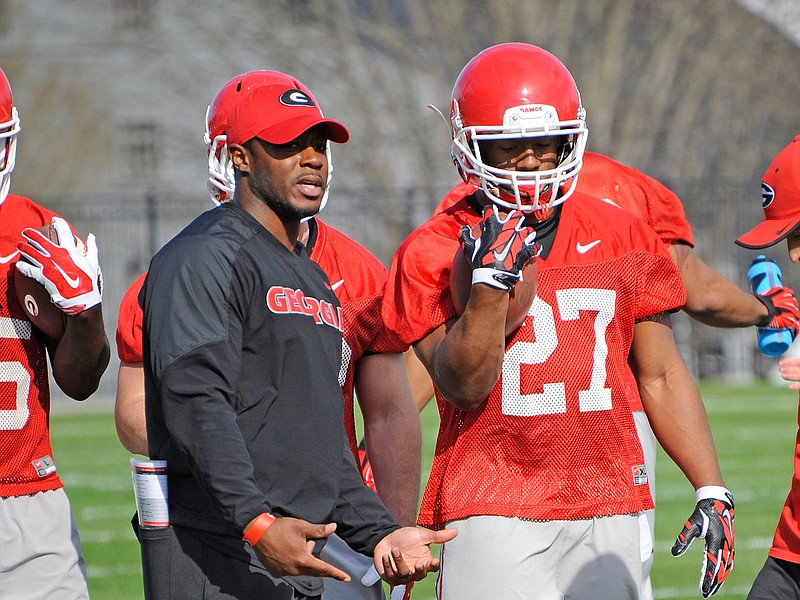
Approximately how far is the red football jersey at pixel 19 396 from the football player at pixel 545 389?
118 centimetres

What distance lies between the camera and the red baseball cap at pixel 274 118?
10.7ft

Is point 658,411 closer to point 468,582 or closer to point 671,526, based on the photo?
point 468,582

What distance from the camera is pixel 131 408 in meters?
4.73

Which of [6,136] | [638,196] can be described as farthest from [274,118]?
[638,196]

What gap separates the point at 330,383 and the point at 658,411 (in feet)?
3.98

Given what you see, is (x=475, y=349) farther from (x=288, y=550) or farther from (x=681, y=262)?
(x=681, y=262)

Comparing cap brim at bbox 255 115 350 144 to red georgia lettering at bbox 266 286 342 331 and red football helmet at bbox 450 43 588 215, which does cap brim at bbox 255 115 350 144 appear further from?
red football helmet at bbox 450 43 588 215

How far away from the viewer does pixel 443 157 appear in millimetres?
25719

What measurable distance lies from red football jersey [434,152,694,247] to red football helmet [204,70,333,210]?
1.01 metres

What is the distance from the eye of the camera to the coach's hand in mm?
2861

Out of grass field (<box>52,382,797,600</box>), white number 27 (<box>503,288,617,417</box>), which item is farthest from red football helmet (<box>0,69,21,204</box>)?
grass field (<box>52,382,797,600</box>)

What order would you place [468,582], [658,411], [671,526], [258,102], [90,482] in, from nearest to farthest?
1. [258,102]
2. [468,582]
3. [658,411]
4. [671,526]
5. [90,482]

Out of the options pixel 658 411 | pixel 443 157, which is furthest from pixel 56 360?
pixel 443 157

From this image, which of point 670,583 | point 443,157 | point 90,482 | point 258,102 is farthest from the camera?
point 443,157
